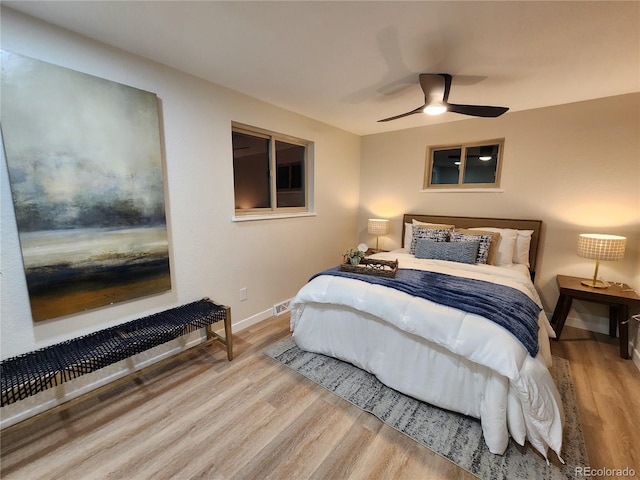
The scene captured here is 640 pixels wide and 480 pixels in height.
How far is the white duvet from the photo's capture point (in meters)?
1.39

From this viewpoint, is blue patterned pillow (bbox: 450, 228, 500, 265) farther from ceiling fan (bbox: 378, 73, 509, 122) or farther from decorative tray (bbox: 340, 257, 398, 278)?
ceiling fan (bbox: 378, 73, 509, 122)

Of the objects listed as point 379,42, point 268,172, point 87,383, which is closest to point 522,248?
point 379,42

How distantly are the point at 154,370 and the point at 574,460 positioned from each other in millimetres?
2750

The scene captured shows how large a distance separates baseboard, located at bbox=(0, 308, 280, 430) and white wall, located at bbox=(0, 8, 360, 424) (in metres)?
0.32

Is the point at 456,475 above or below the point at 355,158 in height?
below

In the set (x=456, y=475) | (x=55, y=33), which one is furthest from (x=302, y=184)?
(x=456, y=475)

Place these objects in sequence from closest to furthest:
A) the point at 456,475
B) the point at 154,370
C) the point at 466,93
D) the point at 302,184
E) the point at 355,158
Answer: the point at 456,475 → the point at 154,370 → the point at 466,93 → the point at 302,184 → the point at 355,158

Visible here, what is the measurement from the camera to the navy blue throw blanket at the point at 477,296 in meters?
1.53

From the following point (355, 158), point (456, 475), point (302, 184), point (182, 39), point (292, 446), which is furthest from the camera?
point (355, 158)

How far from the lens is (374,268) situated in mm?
2289

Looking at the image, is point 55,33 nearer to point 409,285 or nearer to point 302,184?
point 302,184

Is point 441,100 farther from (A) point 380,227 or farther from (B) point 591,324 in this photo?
(B) point 591,324

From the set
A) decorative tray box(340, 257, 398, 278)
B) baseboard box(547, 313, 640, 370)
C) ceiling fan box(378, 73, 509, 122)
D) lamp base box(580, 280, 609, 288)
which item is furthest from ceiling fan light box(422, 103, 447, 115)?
baseboard box(547, 313, 640, 370)

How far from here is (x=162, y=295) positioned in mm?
2180
